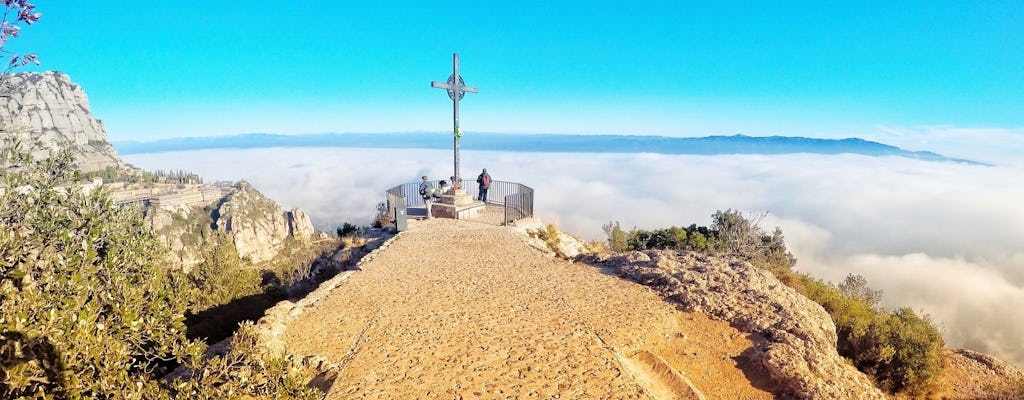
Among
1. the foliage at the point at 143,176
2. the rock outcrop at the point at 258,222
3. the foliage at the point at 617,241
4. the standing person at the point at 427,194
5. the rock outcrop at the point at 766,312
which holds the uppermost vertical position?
the standing person at the point at 427,194

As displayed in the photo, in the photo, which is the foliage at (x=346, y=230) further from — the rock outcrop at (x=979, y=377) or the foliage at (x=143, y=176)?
the foliage at (x=143, y=176)

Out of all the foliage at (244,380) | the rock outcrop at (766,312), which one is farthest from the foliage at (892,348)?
the foliage at (244,380)

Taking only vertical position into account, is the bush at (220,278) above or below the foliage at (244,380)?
below

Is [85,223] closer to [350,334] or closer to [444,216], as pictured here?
[350,334]

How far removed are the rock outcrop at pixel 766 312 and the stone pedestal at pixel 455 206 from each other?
7215 mm

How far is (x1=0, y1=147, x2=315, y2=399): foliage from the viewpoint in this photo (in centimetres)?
298

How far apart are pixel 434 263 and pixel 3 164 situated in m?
7.89

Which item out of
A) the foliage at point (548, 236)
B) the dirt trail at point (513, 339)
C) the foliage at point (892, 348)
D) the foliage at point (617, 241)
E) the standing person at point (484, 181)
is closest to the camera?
the dirt trail at point (513, 339)

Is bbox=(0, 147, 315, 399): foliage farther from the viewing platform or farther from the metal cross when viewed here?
the metal cross

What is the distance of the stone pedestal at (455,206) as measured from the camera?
56.7 feet

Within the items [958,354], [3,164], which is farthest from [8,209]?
[958,354]

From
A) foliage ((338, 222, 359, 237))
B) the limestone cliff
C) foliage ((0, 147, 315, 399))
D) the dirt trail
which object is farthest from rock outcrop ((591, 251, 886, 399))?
the limestone cliff

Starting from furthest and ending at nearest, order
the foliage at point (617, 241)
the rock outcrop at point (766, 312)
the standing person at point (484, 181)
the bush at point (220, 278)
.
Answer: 1. the standing person at point (484, 181)
2. the foliage at point (617, 241)
3. the bush at point (220, 278)
4. the rock outcrop at point (766, 312)

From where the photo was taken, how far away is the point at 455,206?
1736 centimetres
